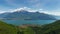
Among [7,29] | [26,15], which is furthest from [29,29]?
[7,29]

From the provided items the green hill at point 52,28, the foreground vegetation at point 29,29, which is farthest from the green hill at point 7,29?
the green hill at point 52,28

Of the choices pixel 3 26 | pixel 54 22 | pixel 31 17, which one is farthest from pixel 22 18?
pixel 54 22

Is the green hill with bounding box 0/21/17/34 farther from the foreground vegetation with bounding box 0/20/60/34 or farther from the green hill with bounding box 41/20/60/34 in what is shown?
the green hill with bounding box 41/20/60/34

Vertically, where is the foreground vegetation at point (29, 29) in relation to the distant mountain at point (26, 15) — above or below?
below

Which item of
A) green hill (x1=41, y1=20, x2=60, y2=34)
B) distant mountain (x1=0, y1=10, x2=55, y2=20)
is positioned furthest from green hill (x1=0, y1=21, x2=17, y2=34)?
green hill (x1=41, y1=20, x2=60, y2=34)

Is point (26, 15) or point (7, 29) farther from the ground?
point (26, 15)

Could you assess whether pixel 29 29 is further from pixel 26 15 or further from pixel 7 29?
pixel 7 29

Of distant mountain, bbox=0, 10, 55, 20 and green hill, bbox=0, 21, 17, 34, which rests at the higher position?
distant mountain, bbox=0, 10, 55, 20

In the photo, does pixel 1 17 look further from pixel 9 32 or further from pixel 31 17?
pixel 31 17

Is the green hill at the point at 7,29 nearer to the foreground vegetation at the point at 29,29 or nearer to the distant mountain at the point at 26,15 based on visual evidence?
the foreground vegetation at the point at 29,29
